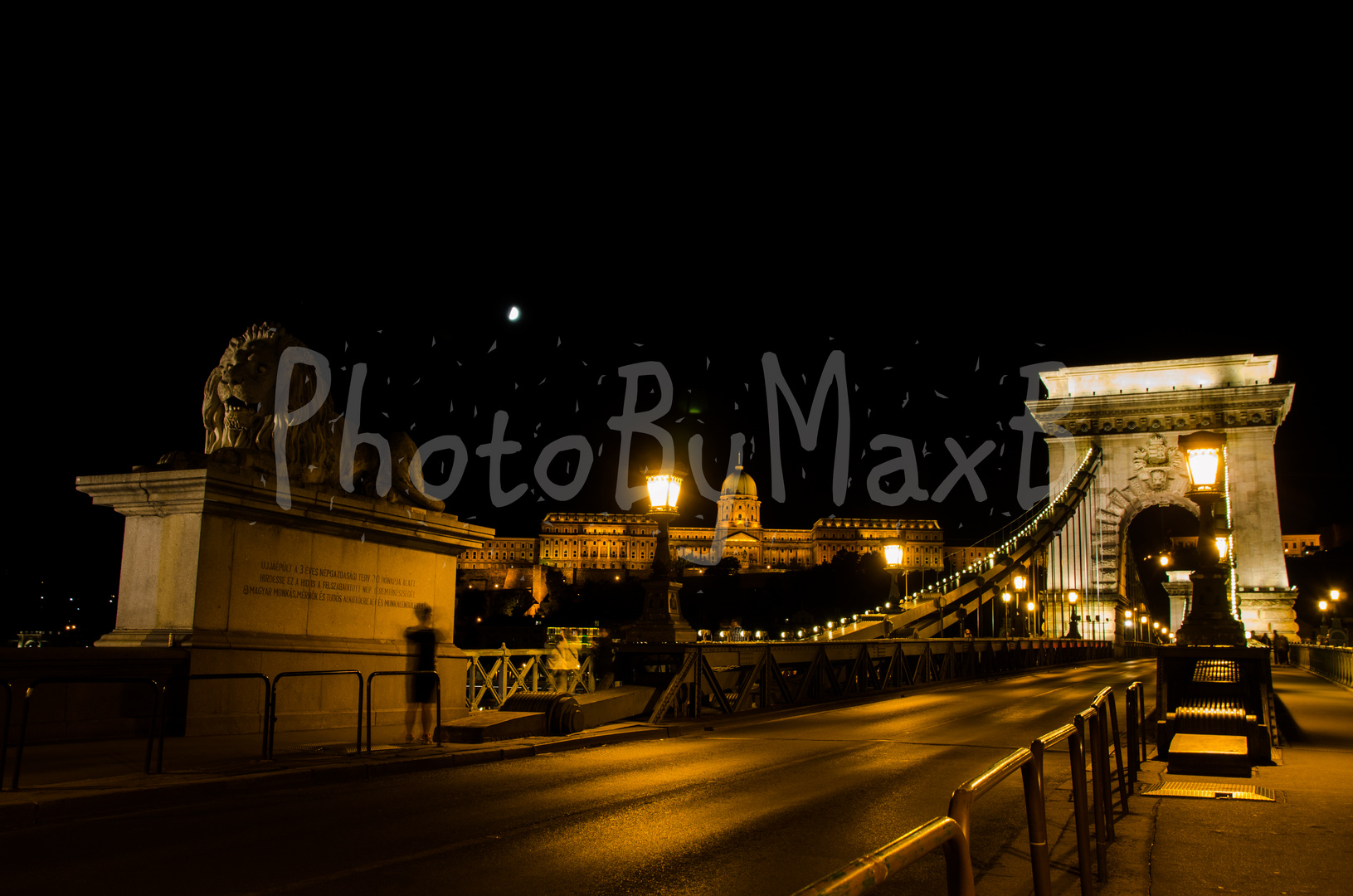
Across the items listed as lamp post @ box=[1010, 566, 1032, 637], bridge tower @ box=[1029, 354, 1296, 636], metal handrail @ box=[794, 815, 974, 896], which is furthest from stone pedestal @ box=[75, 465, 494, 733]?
bridge tower @ box=[1029, 354, 1296, 636]

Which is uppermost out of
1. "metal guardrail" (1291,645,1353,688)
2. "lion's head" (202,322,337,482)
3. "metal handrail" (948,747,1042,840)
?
"lion's head" (202,322,337,482)

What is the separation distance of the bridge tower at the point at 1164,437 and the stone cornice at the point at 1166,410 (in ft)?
0.16

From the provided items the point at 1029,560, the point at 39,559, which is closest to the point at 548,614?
the point at 1029,560

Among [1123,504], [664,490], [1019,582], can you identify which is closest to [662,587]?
[664,490]

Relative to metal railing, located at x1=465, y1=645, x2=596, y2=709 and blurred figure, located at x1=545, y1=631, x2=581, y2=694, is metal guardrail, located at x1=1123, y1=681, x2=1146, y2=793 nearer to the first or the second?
metal railing, located at x1=465, y1=645, x2=596, y2=709

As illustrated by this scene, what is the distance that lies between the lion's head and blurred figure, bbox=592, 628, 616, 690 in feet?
17.2

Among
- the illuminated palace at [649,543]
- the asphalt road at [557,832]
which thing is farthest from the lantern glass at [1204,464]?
the illuminated palace at [649,543]

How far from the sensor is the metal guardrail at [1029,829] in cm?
266

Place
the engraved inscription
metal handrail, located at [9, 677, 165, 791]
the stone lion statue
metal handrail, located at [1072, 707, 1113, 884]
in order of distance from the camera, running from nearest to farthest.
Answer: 1. metal handrail, located at [1072, 707, 1113, 884]
2. metal handrail, located at [9, 677, 165, 791]
3. the engraved inscription
4. the stone lion statue

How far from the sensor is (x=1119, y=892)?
5.96 m

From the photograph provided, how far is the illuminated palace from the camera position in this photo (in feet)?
626

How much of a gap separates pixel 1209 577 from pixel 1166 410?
5580 centimetres

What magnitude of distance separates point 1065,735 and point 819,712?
13162 mm

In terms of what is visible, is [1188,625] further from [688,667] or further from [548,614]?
[548,614]
